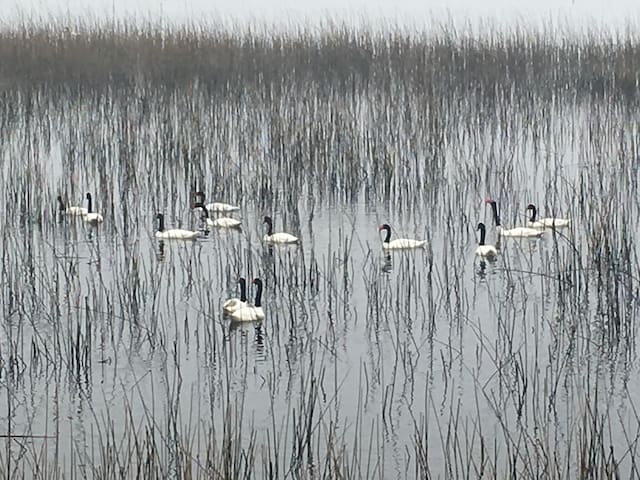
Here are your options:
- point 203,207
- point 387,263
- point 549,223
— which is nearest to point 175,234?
point 203,207

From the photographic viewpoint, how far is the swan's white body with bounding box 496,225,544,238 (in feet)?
25.5

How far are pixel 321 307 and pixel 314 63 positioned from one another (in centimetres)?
1014

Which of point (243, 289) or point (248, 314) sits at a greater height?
point (243, 289)

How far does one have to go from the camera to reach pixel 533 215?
8352 mm

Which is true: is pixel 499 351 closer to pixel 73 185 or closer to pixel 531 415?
pixel 531 415

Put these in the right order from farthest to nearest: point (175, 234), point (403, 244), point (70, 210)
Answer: point (70, 210) < point (175, 234) < point (403, 244)

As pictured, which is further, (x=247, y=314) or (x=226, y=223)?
(x=226, y=223)

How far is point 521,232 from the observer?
7812 millimetres

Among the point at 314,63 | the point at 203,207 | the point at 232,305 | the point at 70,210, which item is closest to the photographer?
the point at 232,305

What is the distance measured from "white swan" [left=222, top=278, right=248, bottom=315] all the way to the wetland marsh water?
5.4 inches

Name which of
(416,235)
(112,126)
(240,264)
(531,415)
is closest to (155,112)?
(112,126)

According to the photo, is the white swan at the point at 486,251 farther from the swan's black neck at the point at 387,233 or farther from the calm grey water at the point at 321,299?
the swan's black neck at the point at 387,233

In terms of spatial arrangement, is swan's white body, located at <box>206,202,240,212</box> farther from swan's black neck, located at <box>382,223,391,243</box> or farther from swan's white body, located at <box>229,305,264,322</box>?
swan's white body, located at <box>229,305,264,322</box>

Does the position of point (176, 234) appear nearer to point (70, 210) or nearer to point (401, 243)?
point (70, 210)
